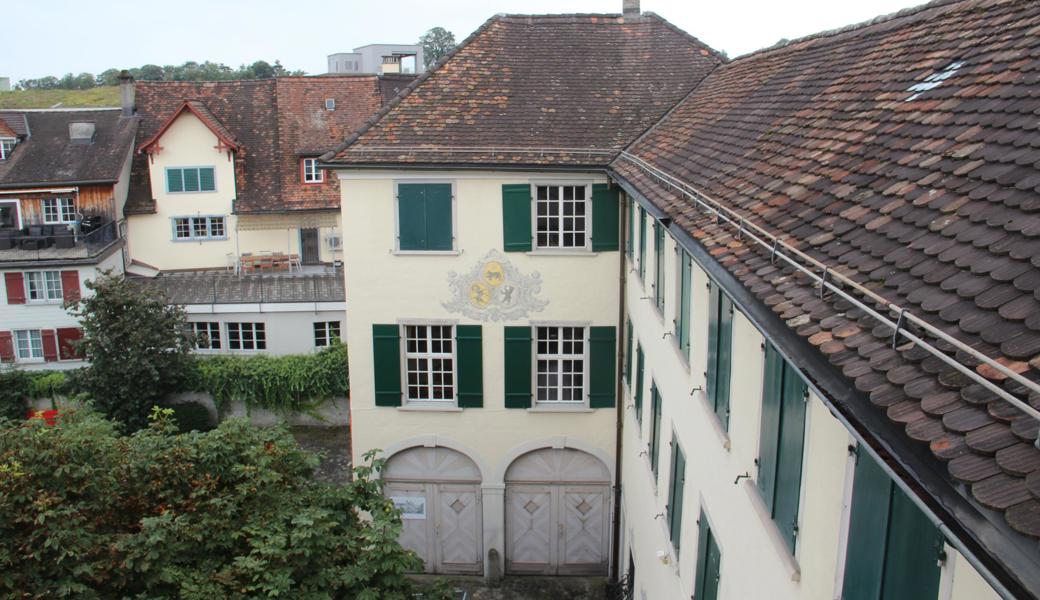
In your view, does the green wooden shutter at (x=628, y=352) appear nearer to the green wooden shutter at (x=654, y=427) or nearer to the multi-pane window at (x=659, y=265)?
the green wooden shutter at (x=654, y=427)

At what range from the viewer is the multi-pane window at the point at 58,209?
3425 cm

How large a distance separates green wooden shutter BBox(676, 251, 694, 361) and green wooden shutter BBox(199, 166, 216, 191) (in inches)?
1122

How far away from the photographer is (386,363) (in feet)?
56.9

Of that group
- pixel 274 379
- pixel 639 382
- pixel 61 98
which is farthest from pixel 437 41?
pixel 639 382

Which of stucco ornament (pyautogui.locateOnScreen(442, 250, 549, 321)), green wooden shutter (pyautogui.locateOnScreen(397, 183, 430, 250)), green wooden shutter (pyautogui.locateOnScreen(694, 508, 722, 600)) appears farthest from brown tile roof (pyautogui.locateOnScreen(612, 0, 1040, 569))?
green wooden shutter (pyautogui.locateOnScreen(397, 183, 430, 250))

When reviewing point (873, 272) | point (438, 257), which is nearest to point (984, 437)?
point (873, 272)

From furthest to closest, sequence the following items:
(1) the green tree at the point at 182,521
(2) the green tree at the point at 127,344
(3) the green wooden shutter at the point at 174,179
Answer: (3) the green wooden shutter at the point at 174,179 < (2) the green tree at the point at 127,344 < (1) the green tree at the point at 182,521

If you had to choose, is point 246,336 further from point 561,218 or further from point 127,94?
point 561,218

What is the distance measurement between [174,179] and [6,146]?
7.37 m

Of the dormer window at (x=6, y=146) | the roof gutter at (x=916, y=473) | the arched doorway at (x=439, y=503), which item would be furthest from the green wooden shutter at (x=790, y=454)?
the dormer window at (x=6, y=146)

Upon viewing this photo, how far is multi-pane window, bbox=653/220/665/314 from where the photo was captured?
11948 mm

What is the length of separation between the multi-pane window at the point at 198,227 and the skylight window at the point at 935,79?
1246 inches

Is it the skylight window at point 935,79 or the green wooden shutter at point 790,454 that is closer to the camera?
the green wooden shutter at point 790,454

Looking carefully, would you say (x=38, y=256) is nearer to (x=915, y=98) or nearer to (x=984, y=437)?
(x=915, y=98)
